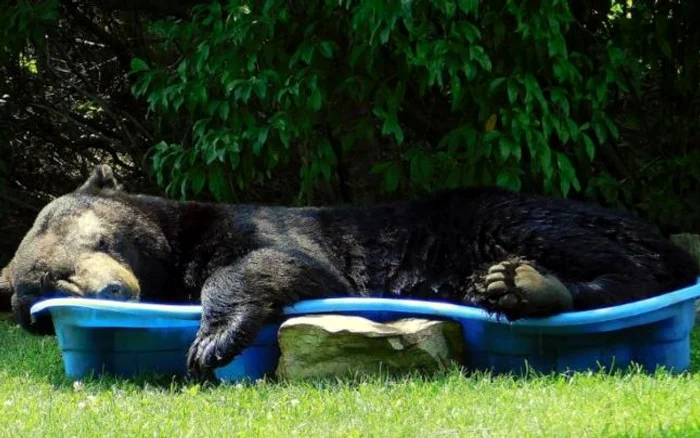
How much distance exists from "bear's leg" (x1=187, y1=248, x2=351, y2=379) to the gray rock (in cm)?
19

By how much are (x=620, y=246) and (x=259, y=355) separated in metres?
1.70

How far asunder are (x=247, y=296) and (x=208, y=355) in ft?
1.04

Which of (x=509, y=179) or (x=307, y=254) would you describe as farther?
(x=509, y=179)

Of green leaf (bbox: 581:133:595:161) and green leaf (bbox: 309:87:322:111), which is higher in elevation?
green leaf (bbox: 309:87:322:111)

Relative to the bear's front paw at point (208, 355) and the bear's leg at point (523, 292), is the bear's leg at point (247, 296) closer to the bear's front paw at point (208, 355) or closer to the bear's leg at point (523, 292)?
the bear's front paw at point (208, 355)

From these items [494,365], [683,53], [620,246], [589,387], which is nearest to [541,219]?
[620,246]

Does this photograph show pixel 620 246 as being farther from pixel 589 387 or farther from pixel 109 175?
pixel 109 175

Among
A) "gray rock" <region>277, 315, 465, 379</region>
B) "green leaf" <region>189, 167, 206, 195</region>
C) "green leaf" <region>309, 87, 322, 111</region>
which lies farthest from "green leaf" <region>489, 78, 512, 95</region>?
"gray rock" <region>277, 315, 465, 379</region>

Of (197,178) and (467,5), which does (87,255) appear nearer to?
(197,178)

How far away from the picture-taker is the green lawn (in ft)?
11.3

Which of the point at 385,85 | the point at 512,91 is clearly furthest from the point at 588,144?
the point at 385,85

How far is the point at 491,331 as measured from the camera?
4.63m

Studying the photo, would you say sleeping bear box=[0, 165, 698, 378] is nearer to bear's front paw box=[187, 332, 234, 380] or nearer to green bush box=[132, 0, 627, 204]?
bear's front paw box=[187, 332, 234, 380]

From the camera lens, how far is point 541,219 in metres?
5.14
